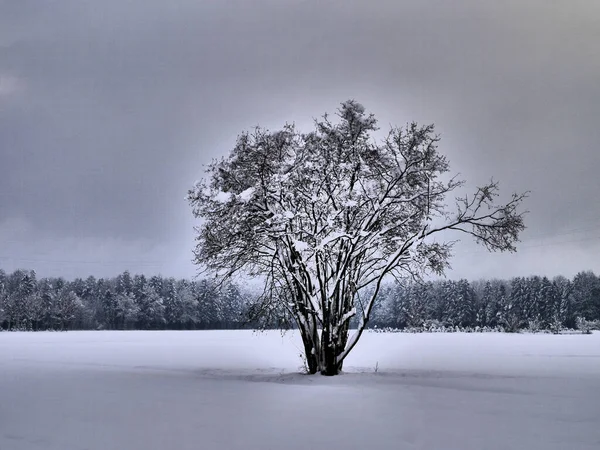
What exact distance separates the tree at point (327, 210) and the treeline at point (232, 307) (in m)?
67.9

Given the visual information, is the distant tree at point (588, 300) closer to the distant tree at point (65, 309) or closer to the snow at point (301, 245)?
the snow at point (301, 245)

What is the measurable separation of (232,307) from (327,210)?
331 feet

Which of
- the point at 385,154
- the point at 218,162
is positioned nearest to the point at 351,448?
the point at 385,154

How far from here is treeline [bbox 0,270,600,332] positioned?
103 meters

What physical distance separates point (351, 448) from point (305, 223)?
469 inches

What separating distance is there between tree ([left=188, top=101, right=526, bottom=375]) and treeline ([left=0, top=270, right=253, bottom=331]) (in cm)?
9046

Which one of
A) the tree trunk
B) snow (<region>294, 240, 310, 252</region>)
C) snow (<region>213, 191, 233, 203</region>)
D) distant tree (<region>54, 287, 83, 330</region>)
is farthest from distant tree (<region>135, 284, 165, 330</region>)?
snow (<region>294, 240, 310, 252</region>)

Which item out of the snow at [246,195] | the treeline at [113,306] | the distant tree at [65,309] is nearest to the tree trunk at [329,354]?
the snow at [246,195]

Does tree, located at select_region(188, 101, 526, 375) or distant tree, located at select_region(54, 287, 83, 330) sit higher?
tree, located at select_region(188, 101, 526, 375)

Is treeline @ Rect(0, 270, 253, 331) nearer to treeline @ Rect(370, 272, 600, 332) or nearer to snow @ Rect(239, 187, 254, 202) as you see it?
treeline @ Rect(370, 272, 600, 332)

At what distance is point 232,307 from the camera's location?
116750 millimetres

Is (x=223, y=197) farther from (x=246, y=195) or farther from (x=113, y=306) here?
(x=113, y=306)

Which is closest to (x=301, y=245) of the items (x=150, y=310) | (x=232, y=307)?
(x=232, y=307)

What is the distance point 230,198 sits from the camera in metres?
18.0
